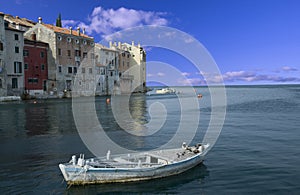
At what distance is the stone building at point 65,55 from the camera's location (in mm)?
67875

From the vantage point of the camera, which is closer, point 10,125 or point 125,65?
point 10,125

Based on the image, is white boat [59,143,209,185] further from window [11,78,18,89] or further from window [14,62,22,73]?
window [14,62,22,73]

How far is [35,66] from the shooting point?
206ft

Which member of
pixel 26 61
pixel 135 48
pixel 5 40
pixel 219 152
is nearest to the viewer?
pixel 219 152

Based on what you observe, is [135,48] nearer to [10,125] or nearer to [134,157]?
[10,125]

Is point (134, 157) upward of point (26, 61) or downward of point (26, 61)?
downward

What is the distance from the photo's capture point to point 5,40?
5481 cm

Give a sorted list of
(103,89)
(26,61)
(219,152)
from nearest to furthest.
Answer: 1. (219,152)
2. (26,61)
3. (103,89)

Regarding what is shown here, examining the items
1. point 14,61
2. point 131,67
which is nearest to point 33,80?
point 14,61

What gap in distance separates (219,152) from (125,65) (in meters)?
85.0

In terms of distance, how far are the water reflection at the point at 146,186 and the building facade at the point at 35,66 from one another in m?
55.6

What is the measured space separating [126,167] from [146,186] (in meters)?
1.15

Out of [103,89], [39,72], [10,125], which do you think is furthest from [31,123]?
[103,89]

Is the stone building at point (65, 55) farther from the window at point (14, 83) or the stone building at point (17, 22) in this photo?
the window at point (14, 83)
